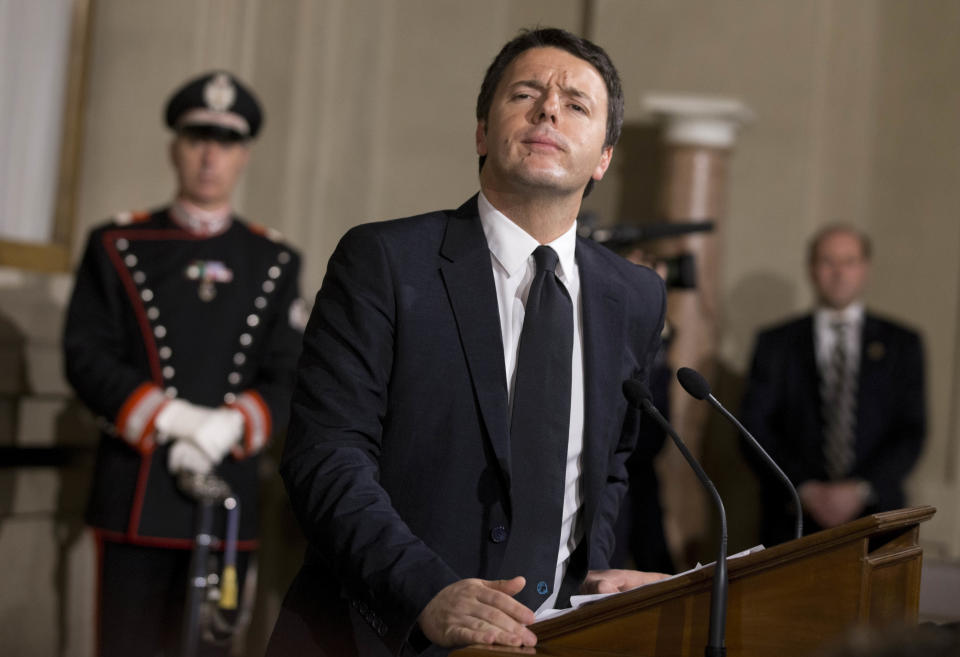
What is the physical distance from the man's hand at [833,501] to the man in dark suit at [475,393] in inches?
103

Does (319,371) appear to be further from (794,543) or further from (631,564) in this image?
(631,564)

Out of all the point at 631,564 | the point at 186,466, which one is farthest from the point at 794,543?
the point at 631,564

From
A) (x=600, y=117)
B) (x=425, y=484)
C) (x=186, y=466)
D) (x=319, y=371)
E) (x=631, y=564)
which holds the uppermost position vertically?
(x=600, y=117)

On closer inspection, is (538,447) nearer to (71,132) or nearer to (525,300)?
(525,300)

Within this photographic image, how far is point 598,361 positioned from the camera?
193cm

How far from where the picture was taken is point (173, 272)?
A: 371 cm

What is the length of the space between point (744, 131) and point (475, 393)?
3743mm

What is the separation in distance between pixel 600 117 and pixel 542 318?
1.13 feet

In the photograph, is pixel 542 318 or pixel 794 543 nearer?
pixel 794 543

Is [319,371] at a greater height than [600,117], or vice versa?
[600,117]

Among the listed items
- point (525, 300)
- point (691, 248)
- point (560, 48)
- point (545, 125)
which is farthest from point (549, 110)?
point (691, 248)

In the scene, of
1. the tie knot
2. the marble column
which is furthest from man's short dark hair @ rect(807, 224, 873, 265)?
the tie knot

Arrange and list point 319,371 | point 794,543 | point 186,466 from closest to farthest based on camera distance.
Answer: point 794,543 → point 319,371 → point 186,466

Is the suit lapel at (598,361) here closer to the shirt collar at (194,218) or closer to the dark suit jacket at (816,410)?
the shirt collar at (194,218)
